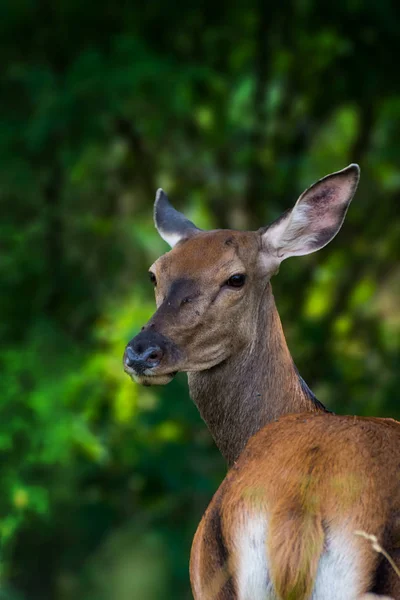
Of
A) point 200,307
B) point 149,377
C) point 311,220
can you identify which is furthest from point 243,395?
point 311,220

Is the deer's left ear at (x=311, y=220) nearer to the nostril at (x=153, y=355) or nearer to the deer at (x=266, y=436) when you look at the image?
the deer at (x=266, y=436)

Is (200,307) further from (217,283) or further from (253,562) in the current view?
(253,562)

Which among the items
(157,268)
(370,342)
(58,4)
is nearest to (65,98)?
(58,4)

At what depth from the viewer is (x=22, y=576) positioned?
1032cm

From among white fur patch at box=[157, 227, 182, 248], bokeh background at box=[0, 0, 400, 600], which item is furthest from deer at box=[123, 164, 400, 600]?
bokeh background at box=[0, 0, 400, 600]

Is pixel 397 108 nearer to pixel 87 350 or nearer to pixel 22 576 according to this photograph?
pixel 87 350

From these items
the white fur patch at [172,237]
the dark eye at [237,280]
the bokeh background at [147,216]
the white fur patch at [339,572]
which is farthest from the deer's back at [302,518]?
the bokeh background at [147,216]

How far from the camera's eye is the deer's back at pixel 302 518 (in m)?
3.30

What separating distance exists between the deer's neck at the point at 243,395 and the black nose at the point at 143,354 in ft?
1.41

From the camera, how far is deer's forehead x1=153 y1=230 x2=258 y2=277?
4.95 metres

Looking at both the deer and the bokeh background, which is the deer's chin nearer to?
the deer

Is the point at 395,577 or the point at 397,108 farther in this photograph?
the point at 397,108

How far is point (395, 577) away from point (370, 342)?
28.0 feet

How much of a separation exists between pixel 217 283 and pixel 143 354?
0.55 metres
